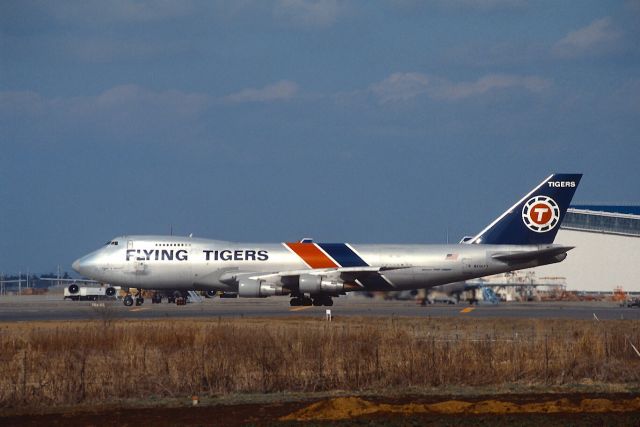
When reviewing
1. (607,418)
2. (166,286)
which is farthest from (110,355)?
(166,286)

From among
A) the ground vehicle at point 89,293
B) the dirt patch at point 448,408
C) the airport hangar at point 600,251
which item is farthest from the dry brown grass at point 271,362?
the airport hangar at point 600,251

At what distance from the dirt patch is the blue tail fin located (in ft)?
145

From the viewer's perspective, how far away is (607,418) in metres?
17.6

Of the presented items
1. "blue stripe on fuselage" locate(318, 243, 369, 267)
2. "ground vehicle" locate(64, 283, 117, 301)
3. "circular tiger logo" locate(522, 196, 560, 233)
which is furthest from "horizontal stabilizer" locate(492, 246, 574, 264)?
"ground vehicle" locate(64, 283, 117, 301)

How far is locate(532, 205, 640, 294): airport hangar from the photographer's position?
360 ft

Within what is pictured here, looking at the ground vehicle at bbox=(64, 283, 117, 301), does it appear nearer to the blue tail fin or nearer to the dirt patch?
the blue tail fin

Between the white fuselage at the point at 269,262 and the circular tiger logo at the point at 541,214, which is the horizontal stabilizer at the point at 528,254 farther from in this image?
the circular tiger logo at the point at 541,214

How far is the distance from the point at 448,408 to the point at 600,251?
9590 cm

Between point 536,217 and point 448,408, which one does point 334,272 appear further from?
point 448,408

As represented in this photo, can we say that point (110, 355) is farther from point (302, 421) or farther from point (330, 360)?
point (302, 421)

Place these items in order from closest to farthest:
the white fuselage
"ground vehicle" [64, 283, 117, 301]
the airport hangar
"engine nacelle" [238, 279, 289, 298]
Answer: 1. "engine nacelle" [238, 279, 289, 298]
2. the white fuselage
3. "ground vehicle" [64, 283, 117, 301]
4. the airport hangar

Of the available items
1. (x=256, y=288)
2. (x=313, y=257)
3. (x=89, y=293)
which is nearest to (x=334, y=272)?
(x=313, y=257)

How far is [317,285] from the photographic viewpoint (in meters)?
58.8

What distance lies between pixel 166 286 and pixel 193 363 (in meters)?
37.7
